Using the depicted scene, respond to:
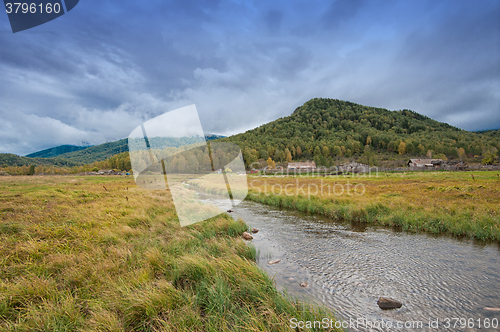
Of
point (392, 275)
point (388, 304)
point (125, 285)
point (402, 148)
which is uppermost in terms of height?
point (402, 148)

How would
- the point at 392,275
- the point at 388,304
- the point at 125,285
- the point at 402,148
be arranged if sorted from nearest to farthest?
the point at 125,285 → the point at 388,304 → the point at 392,275 → the point at 402,148

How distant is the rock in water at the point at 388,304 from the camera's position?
6074 millimetres

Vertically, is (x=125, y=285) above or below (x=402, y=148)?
below

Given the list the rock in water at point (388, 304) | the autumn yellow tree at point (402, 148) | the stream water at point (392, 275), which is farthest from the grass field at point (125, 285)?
the autumn yellow tree at point (402, 148)

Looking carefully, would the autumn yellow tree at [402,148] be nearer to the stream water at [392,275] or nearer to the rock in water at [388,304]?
the stream water at [392,275]

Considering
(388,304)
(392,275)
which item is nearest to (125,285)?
(388,304)

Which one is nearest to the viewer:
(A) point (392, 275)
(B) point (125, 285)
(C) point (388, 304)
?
(B) point (125, 285)

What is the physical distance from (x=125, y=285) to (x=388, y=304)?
7.56 m

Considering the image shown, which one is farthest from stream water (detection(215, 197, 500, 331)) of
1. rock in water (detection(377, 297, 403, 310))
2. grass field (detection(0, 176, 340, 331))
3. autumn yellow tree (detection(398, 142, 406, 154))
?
autumn yellow tree (detection(398, 142, 406, 154))

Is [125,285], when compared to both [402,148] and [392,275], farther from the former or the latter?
[402,148]

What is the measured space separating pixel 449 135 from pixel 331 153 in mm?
118957

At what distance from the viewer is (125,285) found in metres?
5.45

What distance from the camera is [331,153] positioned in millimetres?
164125

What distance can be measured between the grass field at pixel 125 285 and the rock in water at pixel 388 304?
7.60 ft
